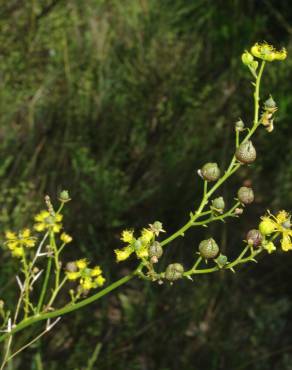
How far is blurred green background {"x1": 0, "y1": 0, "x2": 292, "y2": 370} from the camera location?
7.57 ft

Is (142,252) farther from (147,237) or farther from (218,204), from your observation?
(218,204)

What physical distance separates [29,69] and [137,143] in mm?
Answer: 645

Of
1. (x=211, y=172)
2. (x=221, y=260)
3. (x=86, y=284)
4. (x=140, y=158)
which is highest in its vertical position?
(x=211, y=172)

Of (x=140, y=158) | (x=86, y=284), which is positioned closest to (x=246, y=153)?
(x=86, y=284)

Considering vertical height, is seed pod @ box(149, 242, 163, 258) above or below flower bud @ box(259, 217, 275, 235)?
below

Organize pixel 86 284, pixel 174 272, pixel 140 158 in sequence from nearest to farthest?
pixel 174 272 → pixel 86 284 → pixel 140 158

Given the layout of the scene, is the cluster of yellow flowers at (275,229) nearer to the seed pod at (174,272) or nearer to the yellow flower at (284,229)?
the yellow flower at (284,229)

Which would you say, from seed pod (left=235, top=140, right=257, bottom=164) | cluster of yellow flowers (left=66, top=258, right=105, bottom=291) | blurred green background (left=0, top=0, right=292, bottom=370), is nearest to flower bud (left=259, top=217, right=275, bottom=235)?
seed pod (left=235, top=140, right=257, bottom=164)

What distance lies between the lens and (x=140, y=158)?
2.71 meters

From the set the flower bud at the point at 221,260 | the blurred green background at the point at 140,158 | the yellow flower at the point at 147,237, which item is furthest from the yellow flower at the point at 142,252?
the blurred green background at the point at 140,158

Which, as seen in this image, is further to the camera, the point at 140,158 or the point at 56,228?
the point at 140,158

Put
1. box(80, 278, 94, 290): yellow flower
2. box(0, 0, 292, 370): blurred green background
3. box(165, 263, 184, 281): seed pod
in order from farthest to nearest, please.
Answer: box(0, 0, 292, 370): blurred green background, box(80, 278, 94, 290): yellow flower, box(165, 263, 184, 281): seed pod

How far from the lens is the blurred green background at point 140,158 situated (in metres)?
2.31

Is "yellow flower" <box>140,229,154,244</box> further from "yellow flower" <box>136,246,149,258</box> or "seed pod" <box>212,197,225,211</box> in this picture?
"seed pod" <box>212,197,225,211</box>
